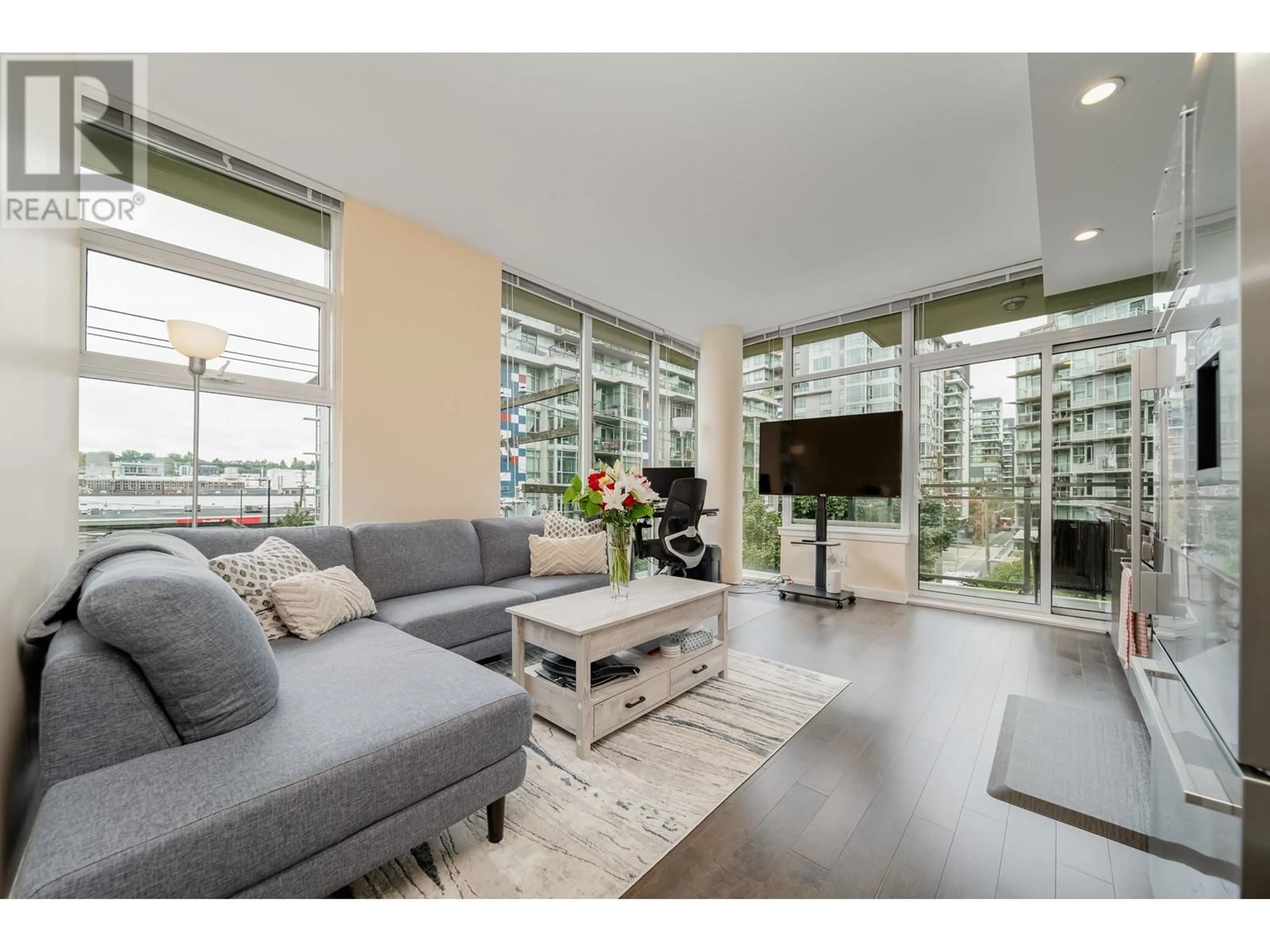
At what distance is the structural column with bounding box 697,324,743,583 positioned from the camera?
5.31 m

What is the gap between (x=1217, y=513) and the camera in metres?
0.88

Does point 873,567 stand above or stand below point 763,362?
below

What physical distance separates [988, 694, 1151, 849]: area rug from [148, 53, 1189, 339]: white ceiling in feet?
8.54

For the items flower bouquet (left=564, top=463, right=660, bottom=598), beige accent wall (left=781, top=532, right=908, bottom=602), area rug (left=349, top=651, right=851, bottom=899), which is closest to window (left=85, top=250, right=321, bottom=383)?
flower bouquet (left=564, top=463, right=660, bottom=598)

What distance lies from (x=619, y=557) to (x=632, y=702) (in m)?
0.67

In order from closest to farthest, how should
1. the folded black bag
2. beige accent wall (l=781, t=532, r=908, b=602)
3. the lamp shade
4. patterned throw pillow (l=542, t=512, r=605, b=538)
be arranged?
the folded black bag
the lamp shade
patterned throw pillow (l=542, t=512, r=605, b=538)
beige accent wall (l=781, t=532, r=908, b=602)

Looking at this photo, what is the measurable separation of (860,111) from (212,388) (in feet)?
12.0

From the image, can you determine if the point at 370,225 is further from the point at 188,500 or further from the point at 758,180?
the point at 758,180

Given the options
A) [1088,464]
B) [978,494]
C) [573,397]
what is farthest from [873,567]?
[573,397]

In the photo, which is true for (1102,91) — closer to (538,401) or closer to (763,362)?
(538,401)

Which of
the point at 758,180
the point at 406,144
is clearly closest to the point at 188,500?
the point at 406,144

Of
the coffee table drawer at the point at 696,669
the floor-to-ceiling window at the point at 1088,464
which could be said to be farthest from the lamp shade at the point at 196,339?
the floor-to-ceiling window at the point at 1088,464

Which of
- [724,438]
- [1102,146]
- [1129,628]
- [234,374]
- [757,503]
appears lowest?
[1129,628]

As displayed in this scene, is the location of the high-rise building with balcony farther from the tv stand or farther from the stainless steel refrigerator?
the stainless steel refrigerator
